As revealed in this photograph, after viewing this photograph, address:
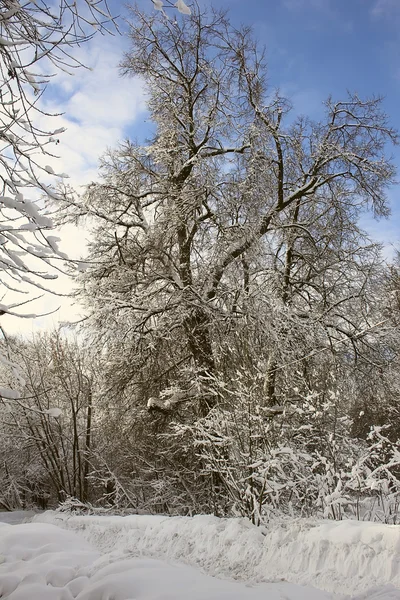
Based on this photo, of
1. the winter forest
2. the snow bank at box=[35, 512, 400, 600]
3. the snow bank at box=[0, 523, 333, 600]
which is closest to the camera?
the snow bank at box=[0, 523, 333, 600]

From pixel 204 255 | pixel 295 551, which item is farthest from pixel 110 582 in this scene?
pixel 204 255

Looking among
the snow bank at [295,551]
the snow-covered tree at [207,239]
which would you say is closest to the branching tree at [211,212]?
the snow-covered tree at [207,239]

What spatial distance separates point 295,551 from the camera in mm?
4434

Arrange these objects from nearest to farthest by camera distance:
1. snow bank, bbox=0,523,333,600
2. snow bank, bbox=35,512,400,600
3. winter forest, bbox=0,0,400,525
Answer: snow bank, bbox=0,523,333,600 → snow bank, bbox=35,512,400,600 → winter forest, bbox=0,0,400,525

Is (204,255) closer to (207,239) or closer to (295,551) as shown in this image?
(207,239)

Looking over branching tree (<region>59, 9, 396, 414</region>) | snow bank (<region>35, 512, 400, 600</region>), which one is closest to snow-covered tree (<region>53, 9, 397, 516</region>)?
branching tree (<region>59, 9, 396, 414</region>)

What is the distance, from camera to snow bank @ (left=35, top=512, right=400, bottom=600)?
3.75 m

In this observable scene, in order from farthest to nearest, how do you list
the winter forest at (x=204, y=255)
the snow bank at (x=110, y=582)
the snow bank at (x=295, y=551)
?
1. the winter forest at (x=204, y=255)
2. the snow bank at (x=295, y=551)
3. the snow bank at (x=110, y=582)

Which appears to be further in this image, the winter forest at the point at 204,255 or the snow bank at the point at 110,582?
the winter forest at the point at 204,255

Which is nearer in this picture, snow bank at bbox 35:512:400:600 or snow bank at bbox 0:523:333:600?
snow bank at bbox 0:523:333:600

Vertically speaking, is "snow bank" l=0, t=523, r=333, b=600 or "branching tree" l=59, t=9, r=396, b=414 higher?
"branching tree" l=59, t=9, r=396, b=414

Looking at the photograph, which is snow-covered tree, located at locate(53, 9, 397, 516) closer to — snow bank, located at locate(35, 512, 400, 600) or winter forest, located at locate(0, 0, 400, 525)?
winter forest, located at locate(0, 0, 400, 525)

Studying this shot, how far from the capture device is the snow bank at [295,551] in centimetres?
375

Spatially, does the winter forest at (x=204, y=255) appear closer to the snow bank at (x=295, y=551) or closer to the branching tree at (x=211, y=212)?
the branching tree at (x=211, y=212)
